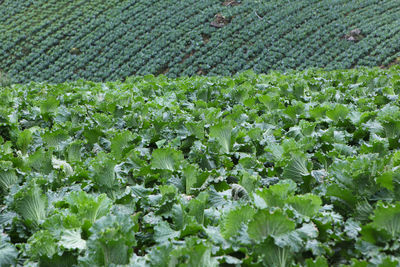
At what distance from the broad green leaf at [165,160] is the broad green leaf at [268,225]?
2.62ft

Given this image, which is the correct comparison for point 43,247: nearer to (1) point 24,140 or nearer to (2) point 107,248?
(2) point 107,248

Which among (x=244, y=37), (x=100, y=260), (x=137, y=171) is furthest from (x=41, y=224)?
(x=244, y=37)

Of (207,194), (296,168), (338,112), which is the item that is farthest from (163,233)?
(338,112)

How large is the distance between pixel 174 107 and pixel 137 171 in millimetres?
1365

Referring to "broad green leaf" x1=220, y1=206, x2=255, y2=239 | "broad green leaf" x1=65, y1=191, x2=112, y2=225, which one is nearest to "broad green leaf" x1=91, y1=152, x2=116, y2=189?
"broad green leaf" x1=65, y1=191, x2=112, y2=225

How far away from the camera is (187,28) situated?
1029 inches

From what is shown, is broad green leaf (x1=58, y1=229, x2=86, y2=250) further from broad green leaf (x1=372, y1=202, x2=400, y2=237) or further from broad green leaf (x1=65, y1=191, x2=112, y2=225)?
broad green leaf (x1=372, y1=202, x2=400, y2=237)

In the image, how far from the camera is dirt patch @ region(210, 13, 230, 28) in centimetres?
2631

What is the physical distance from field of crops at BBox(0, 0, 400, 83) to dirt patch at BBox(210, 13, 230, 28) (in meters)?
0.08

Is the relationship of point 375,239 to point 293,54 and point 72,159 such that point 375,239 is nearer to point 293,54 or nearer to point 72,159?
point 72,159

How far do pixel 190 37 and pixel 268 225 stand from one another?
24.9 m

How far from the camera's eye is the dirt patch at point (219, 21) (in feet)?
86.3

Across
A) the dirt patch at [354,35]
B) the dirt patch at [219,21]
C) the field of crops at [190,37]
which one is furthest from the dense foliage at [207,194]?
the dirt patch at [219,21]

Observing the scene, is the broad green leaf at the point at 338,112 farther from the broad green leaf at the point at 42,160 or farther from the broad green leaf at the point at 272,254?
the broad green leaf at the point at 42,160
